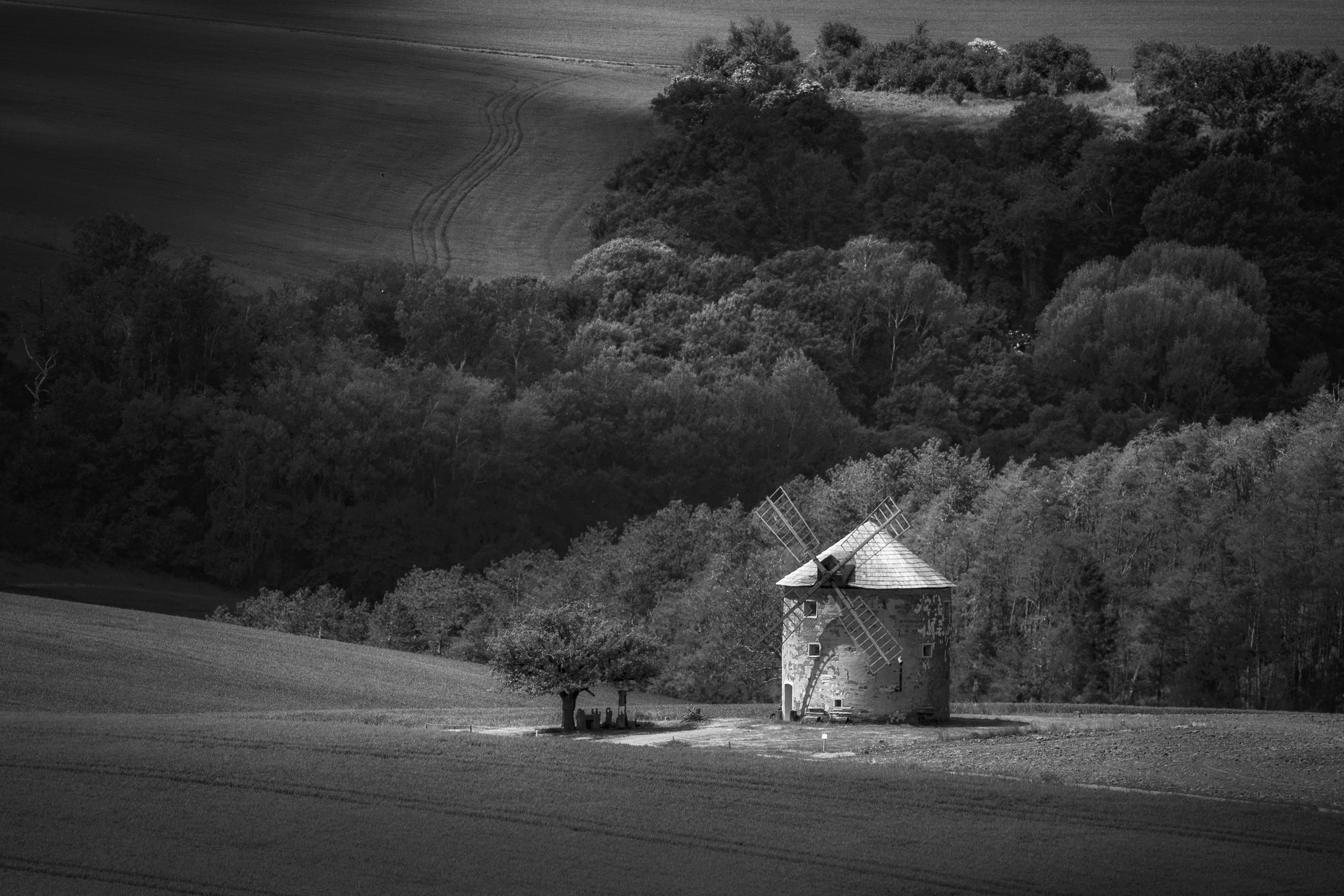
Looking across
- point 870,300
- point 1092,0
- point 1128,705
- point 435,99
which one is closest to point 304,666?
point 1128,705

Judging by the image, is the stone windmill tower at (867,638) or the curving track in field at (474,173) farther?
the curving track in field at (474,173)

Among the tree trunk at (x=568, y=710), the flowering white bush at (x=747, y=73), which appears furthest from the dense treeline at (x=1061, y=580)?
the flowering white bush at (x=747, y=73)

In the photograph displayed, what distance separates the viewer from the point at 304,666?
75.8 m

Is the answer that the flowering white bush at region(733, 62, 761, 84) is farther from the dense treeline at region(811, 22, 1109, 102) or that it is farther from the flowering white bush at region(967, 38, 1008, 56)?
the flowering white bush at region(967, 38, 1008, 56)

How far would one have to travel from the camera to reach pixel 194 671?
70.4 meters

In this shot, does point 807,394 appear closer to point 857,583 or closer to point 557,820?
point 857,583

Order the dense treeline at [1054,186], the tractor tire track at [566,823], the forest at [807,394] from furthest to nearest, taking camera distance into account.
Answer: the dense treeline at [1054,186], the forest at [807,394], the tractor tire track at [566,823]

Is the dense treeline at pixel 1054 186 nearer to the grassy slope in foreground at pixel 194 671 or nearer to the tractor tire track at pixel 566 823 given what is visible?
the grassy slope in foreground at pixel 194 671

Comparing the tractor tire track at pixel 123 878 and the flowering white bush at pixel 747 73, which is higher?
the flowering white bush at pixel 747 73

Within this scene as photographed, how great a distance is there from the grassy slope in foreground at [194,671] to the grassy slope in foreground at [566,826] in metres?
9.23

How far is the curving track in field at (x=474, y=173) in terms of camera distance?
157 meters

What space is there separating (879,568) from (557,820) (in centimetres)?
1760

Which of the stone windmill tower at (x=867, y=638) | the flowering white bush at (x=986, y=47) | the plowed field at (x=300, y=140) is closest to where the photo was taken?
the stone windmill tower at (x=867, y=638)

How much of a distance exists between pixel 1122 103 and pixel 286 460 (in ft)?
282
